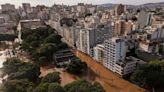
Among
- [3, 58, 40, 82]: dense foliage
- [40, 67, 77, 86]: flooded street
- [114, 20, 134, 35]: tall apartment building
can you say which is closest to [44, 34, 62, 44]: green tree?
[40, 67, 77, 86]: flooded street

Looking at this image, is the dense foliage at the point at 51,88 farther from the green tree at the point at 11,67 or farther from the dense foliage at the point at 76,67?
the dense foliage at the point at 76,67

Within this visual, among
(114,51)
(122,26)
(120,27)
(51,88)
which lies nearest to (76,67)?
(114,51)

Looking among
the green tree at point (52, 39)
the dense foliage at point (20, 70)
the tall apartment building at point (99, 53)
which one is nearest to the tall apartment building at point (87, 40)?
the tall apartment building at point (99, 53)

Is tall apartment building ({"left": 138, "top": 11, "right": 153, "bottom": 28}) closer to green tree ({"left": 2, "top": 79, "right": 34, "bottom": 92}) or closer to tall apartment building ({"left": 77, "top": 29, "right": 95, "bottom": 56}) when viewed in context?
tall apartment building ({"left": 77, "top": 29, "right": 95, "bottom": 56})

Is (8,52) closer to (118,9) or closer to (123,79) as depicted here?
(123,79)

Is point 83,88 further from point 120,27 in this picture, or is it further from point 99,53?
point 120,27

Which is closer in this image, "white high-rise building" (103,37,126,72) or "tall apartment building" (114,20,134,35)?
"white high-rise building" (103,37,126,72)
